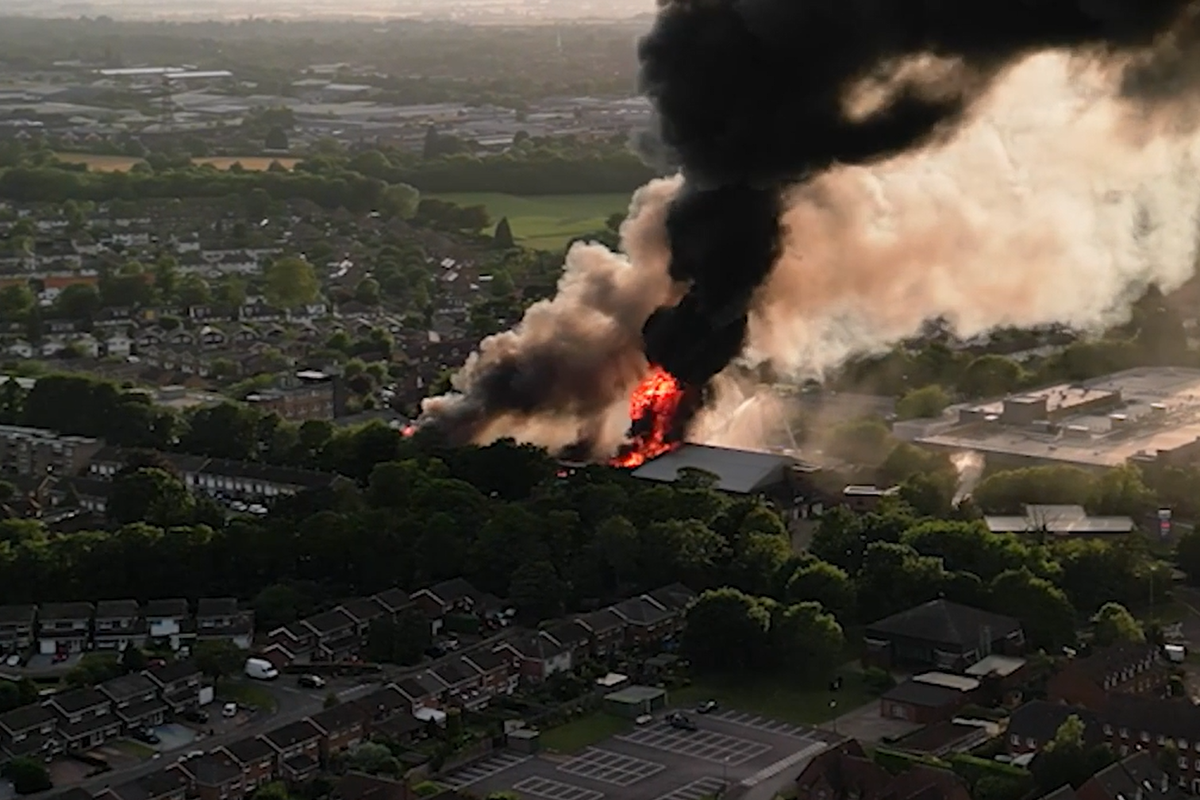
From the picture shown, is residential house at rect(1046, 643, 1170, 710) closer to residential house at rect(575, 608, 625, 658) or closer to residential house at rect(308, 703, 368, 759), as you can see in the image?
residential house at rect(575, 608, 625, 658)

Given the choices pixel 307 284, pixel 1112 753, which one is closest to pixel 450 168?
pixel 307 284

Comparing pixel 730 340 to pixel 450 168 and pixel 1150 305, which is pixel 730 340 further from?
pixel 450 168

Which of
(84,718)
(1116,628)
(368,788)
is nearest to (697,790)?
(368,788)

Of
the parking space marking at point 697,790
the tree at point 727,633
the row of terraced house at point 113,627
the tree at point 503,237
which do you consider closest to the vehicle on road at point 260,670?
the row of terraced house at point 113,627

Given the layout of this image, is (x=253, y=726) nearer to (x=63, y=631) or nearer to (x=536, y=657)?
(x=536, y=657)

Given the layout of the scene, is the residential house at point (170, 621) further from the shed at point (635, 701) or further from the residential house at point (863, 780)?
the residential house at point (863, 780)
